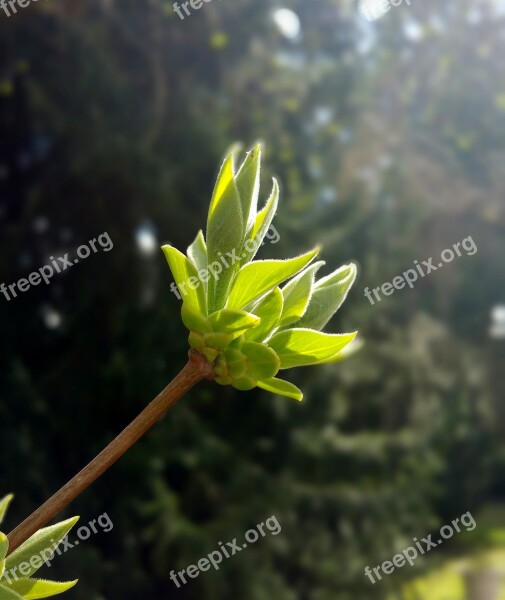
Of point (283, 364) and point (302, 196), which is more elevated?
point (302, 196)

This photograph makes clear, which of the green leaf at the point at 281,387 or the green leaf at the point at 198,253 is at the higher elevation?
the green leaf at the point at 198,253

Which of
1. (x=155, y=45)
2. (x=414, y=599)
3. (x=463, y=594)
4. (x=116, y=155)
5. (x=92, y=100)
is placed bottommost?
(x=463, y=594)

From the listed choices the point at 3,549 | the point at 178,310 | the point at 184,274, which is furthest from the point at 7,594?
the point at 178,310

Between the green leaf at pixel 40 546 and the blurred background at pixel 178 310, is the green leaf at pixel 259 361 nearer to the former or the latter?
the green leaf at pixel 40 546

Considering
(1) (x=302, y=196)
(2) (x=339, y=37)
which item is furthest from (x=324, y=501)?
(2) (x=339, y=37)

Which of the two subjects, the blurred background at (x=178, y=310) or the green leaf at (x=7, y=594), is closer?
the green leaf at (x=7, y=594)

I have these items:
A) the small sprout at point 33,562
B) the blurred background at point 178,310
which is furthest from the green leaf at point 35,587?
the blurred background at point 178,310

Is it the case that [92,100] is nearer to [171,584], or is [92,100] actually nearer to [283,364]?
[171,584]

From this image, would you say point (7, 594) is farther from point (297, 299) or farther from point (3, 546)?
point (297, 299)
